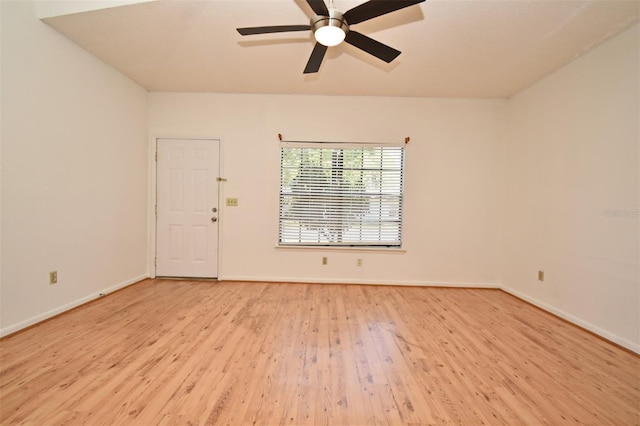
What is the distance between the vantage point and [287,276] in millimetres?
3949

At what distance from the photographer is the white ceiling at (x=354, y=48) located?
2184 mm

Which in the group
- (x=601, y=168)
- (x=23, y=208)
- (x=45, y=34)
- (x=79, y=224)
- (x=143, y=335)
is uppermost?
(x=45, y=34)

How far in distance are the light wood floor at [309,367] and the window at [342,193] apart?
3.91ft

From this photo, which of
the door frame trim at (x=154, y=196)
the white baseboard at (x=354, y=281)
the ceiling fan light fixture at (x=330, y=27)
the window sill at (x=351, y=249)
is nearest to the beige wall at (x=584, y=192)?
the white baseboard at (x=354, y=281)

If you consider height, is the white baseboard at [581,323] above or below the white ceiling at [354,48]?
below

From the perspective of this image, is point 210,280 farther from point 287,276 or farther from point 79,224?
point 79,224

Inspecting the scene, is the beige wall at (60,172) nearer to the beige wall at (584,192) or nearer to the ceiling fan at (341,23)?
the ceiling fan at (341,23)

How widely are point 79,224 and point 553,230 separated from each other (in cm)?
531

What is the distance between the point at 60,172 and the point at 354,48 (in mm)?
3203

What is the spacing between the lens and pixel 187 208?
3961 millimetres

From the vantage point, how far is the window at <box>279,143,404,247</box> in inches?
154

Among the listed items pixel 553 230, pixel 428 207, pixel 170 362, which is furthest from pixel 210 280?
pixel 553 230

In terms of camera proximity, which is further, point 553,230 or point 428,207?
point 428,207

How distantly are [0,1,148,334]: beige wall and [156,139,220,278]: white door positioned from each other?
1.24 ft
